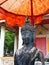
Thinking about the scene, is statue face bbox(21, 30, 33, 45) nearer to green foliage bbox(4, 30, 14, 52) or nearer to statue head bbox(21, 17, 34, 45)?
statue head bbox(21, 17, 34, 45)

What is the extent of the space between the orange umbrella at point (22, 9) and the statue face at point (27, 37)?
2447 millimetres

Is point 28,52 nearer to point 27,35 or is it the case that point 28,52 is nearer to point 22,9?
point 27,35

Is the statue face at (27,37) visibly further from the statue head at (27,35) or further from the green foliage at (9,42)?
the green foliage at (9,42)

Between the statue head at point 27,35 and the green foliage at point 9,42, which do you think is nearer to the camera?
the statue head at point 27,35

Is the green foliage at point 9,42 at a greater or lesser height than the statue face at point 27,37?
greater

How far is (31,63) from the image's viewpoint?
131 inches

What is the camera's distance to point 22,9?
626cm

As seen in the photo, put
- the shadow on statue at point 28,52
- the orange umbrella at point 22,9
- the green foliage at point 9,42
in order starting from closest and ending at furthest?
the shadow on statue at point 28,52, the orange umbrella at point 22,9, the green foliage at point 9,42

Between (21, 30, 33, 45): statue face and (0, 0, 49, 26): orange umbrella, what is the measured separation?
8.03ft

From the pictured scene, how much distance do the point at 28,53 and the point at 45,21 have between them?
8.49 meters

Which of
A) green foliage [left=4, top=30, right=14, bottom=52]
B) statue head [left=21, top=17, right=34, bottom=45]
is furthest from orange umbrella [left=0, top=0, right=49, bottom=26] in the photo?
green foliage [left=4, top=30, right=14, bottom=52]

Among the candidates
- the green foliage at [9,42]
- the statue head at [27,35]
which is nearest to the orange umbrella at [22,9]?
the statue head at [27,35]

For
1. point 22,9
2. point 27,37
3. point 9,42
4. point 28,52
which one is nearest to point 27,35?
point 27,37

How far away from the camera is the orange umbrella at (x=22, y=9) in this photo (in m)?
6.05
